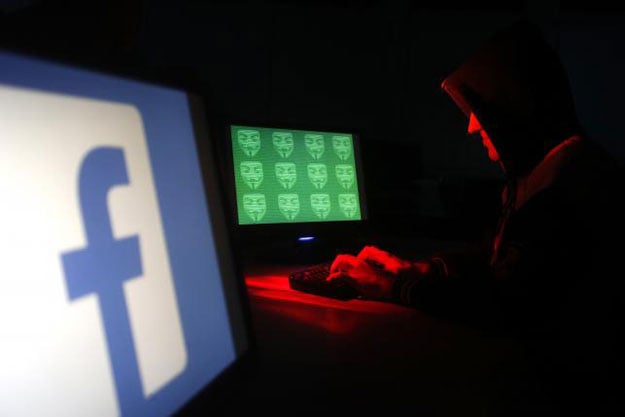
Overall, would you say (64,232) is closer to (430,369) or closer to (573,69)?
(430,369)

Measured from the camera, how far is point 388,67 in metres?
2.48

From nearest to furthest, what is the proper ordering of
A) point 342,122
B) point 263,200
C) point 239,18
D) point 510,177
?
point 510,177
point 263,200
point 239,18
point 342,122

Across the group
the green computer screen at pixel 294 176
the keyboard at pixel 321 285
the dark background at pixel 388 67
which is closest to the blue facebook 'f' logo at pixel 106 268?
the keyboard at pixel 321 285

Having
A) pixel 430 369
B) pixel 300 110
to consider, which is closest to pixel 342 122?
Result: pixel 300 110

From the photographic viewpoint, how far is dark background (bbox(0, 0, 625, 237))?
2121mm

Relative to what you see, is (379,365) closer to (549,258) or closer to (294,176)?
(549,258)

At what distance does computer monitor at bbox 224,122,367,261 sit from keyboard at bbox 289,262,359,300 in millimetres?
263

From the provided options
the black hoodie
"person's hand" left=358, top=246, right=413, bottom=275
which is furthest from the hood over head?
"person's hand" left=358, top=246, right=413, bottom=275

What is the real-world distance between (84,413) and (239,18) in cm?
213

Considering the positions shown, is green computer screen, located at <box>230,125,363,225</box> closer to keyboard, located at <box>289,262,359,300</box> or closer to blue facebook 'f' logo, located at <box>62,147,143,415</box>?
keyboard, located at <box>289,262,359,300</box>

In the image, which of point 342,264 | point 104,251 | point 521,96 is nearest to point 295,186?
point 342,264

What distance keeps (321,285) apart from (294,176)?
1.48 feet

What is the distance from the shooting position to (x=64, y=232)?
0.33 m

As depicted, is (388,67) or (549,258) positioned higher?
(388,67)
